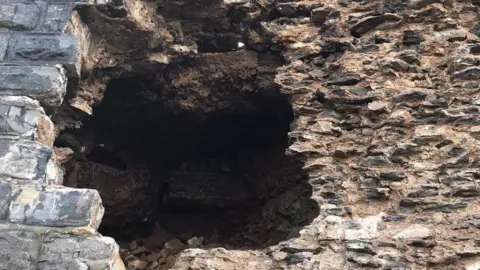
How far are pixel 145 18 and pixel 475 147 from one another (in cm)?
216

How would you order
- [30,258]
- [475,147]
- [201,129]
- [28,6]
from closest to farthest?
1. [30,258]
2. [475,147]
3. [28,6]
4. [201,129]

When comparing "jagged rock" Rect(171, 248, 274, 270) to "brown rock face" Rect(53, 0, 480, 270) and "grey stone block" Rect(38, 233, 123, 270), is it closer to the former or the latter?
"brown rock face" Rect(53, 0, 480, 270)

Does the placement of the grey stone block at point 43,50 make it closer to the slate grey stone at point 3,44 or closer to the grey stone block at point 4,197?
the slate grey stone at point 3,44

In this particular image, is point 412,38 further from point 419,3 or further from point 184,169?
point 184,169

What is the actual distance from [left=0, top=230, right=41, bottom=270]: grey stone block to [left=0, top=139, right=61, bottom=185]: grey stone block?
28 centimetres

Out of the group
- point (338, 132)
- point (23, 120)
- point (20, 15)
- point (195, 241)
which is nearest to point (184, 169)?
point (195, 241)

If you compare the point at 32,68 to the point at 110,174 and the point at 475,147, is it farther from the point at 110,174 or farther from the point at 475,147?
the point at 475,147

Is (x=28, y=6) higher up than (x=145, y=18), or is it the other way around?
(x=145, y=18)

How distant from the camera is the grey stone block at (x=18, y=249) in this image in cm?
259

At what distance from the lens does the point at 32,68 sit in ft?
10.4

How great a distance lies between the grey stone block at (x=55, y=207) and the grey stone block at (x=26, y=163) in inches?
2.7

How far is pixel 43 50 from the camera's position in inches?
128

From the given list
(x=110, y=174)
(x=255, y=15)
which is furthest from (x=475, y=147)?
(x=110, y=174)

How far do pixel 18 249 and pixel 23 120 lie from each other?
27.7 inches
